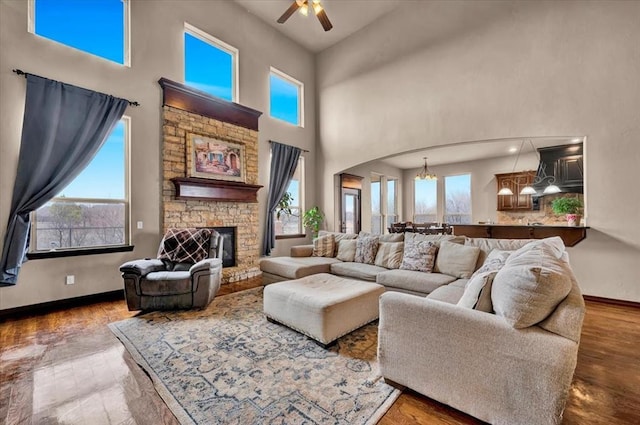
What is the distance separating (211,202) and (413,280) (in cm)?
366

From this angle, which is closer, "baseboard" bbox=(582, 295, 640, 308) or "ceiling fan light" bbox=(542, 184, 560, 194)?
"baseboard" bbox=(582, 295, 640, 308)

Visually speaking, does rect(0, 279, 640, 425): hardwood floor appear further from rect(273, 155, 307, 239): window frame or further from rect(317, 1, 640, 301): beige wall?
rect(273, 155, 307, 239): window frame

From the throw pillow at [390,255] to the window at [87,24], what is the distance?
4.66 metres

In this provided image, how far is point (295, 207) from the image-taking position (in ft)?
21.8

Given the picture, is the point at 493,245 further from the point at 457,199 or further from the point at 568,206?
the point at 457,199

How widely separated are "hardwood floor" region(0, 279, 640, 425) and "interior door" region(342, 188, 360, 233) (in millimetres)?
5173

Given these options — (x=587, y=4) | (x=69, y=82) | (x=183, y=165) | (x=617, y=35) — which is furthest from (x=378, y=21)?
(x=69, y=82)

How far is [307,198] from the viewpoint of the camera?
6.80m

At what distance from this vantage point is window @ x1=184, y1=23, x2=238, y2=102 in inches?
190

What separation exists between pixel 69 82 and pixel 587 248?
291 inches

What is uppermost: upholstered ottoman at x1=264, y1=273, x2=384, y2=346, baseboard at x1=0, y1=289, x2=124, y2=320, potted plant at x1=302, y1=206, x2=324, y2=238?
potted plant at x1=302, y1=206, x2=324, y2=238

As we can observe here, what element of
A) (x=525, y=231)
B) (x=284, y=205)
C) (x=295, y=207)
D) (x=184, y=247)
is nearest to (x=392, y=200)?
(x=295, y=207)

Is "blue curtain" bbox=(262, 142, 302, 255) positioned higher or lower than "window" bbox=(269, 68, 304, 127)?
lower

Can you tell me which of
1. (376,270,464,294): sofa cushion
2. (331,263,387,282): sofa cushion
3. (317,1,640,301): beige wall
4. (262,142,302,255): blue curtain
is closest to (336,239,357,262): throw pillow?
(331,263,387,282): sofa cushion
